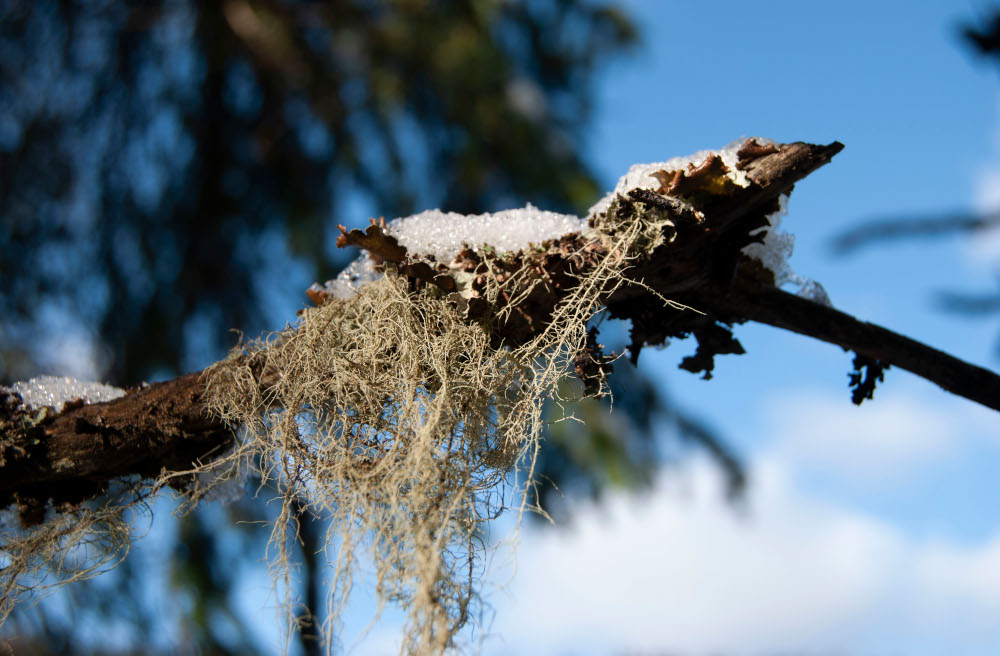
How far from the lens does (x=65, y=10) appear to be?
6.40 ft

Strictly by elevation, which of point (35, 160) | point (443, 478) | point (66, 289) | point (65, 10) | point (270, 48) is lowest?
point (443, 478)

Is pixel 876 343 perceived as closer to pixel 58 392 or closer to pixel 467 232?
pixel 467 232

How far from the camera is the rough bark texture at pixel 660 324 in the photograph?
2.97 feet

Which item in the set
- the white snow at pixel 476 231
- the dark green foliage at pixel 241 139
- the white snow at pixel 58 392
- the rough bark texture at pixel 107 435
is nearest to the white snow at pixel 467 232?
the white snow at pixel 476 231

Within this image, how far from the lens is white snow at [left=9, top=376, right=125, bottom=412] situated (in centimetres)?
108

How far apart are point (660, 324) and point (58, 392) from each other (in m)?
0.92

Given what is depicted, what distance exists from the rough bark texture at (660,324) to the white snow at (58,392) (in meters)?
0.06

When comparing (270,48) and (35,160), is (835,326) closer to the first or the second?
(270,48)

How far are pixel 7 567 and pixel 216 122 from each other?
4.46 feet

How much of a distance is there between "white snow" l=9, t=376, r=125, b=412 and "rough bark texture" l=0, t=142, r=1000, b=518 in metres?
0.06

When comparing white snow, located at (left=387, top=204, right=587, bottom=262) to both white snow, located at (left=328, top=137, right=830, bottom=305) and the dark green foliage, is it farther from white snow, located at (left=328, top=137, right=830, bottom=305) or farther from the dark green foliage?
the dark green foliage

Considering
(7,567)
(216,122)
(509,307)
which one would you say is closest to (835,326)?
(509,307)

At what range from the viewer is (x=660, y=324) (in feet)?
3.38

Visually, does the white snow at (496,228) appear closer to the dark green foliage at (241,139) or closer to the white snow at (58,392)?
the white snow at (58,392)
